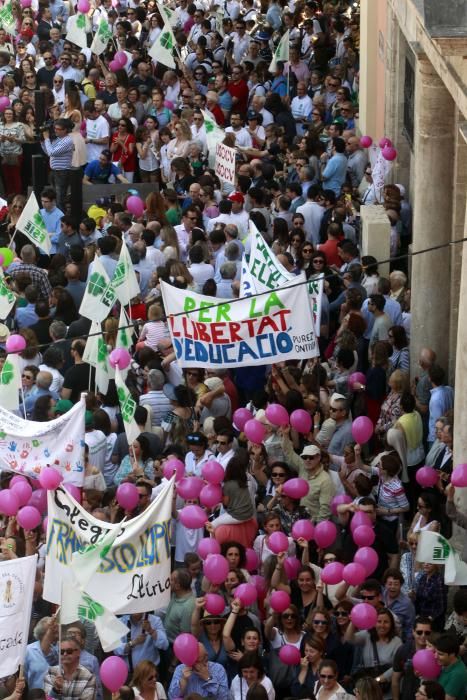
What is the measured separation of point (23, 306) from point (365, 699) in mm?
8304

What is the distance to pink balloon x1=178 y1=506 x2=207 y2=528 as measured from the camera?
1374cm

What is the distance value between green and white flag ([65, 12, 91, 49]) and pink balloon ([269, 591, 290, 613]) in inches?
698

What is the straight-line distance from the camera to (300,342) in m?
15.3

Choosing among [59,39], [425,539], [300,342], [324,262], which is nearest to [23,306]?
[324,262]

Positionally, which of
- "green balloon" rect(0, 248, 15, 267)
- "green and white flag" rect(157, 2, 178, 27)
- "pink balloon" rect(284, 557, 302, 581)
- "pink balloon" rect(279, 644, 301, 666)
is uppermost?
"green and white flag" rect(157, 2, 178, 27)

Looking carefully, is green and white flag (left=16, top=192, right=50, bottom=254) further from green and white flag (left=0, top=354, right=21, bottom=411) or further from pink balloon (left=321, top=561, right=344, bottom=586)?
pink balloon (left=321, top=561, right=344, bottom=586)

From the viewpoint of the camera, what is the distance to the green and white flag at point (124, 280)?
1752 centimetres

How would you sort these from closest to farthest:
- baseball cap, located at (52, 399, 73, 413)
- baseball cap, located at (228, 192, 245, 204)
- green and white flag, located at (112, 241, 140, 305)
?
1. baseball cap, located at (52, 399, 73, 413)
2. green and white flag, located at (112, 241, 140, 305)
3. baseball cap, located at (228, 192, 245, 204)

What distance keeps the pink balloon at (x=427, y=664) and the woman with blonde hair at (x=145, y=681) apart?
1667 mm


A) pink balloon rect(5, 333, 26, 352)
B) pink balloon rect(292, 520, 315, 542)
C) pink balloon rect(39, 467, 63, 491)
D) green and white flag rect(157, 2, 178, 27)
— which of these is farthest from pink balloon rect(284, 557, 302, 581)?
green and white flag rect(157, 2, 178, 27)

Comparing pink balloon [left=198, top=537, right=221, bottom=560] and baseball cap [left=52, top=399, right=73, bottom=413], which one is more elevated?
baseball cap [left=52, top=399, right=73, bottom=413]

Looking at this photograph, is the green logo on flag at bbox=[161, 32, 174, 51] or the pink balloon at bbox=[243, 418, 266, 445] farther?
the green logo on flag at bbox=[161, 32, 174, 51]

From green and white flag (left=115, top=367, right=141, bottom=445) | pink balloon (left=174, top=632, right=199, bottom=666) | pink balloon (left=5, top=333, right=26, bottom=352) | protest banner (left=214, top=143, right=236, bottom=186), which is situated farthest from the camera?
protest banner (left=214, top=143, right=236, bottom=186)

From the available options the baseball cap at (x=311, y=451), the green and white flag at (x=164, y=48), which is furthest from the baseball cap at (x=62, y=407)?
the green and white flag at (x=164, y=48)
